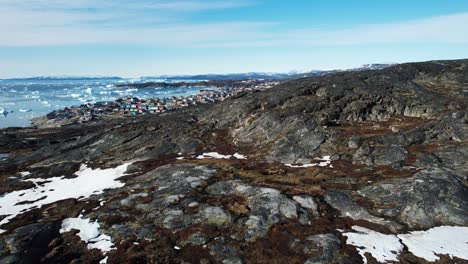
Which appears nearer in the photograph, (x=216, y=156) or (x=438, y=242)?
(x=438, y=242)

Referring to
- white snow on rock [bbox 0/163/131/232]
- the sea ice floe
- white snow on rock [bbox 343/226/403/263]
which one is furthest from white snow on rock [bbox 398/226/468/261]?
white snow on rock [bbox 0/163/131/232]

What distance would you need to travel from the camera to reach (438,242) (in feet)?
81.8

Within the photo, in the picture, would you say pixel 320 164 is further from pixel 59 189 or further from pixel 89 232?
pixel 59 189

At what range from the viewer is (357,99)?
6041 centimetres

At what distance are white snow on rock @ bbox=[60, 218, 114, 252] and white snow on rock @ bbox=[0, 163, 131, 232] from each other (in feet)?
24.0

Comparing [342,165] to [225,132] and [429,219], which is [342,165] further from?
[225,132]

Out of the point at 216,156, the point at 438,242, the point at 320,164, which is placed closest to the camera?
the point at 438,242

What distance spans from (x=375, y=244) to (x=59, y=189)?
36.8 meters

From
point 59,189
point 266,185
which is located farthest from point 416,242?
point 59,189

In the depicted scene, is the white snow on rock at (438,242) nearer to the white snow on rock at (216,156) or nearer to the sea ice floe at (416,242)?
the sea ice floe at (416,242)

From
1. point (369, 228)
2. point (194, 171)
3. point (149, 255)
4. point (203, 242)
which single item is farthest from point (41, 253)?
point (369, 228)

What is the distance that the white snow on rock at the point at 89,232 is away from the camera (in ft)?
87.7

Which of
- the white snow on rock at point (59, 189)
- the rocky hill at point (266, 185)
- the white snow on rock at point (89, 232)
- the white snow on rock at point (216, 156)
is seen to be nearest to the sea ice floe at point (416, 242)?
the rocky hill at point (266, 185)

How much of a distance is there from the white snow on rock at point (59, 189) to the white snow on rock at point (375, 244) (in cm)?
2726
